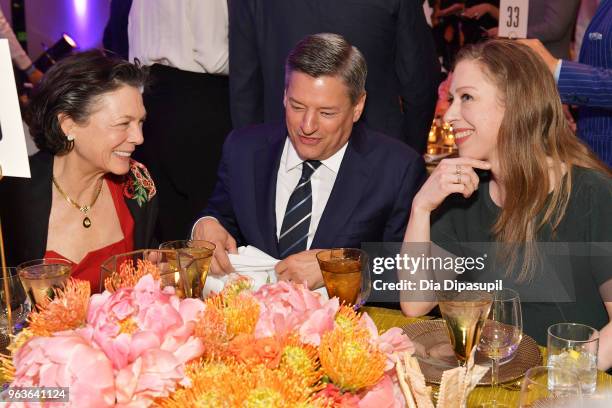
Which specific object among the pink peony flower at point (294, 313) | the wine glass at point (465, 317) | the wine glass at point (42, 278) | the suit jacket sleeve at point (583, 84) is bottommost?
the wine glass at point (465, 317)

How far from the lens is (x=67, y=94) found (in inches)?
90.3

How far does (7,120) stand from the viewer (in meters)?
1.36

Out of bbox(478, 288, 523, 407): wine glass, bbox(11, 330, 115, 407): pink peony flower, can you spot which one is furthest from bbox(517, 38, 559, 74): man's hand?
bbox(11, 330, 115, 407): pink peony flower

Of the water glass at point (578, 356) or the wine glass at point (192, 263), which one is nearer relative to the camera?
the wine glass at point (192, 263)

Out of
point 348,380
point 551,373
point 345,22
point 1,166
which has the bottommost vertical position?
point 551,373

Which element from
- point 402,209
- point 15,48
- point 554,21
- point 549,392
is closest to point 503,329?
point 549,392

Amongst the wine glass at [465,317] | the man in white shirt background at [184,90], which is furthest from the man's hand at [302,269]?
the man in white shirt background at [184,90]

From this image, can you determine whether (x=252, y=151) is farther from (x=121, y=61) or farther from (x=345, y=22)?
(x=345, y=22)

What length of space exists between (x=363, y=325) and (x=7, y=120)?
0.82 meters

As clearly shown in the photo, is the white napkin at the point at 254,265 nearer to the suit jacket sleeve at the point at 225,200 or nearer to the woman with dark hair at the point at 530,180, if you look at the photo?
the woman with dark hair at the point at 530,180

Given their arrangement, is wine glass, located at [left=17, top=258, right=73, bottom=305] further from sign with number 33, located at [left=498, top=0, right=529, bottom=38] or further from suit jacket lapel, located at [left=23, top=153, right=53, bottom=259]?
Result: sign with number 33, located at [left=498, top=0, right=529, bottom=38]

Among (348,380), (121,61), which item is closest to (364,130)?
(121,61)

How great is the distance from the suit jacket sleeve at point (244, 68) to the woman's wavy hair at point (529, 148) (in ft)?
4.61

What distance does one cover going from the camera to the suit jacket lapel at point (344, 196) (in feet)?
7.87
